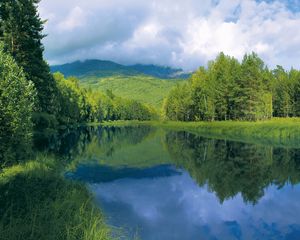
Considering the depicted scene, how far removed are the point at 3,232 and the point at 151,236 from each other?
7.17 meters

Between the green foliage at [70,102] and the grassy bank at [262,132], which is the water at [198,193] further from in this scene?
the green foliage at [70,102]

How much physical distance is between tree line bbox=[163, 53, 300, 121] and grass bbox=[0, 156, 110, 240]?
258ft

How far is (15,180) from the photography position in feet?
62.9

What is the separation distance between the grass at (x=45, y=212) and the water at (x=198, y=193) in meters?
2.32

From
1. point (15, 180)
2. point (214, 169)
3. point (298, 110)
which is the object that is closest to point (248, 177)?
point (214, 169)

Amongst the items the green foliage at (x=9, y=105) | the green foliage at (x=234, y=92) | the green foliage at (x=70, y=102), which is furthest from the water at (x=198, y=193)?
the green foliage at (x=70, y=102)

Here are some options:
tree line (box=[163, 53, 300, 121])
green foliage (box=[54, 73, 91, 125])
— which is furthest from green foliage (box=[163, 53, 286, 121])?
green foliage (box=[54, 73, 91, 125])

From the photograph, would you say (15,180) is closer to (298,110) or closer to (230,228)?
(230,228)

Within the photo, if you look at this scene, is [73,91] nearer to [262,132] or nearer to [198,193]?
[262,132]

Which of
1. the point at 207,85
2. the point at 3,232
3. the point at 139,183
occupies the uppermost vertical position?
the point at 207,85

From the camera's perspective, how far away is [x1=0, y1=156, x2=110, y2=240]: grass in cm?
1262

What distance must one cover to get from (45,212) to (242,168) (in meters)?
24.5

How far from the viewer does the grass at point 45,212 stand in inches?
497

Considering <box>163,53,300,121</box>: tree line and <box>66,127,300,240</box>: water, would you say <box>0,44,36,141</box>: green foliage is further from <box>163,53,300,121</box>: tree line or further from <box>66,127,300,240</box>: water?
<box>163,53,300,121</box>: tree line
